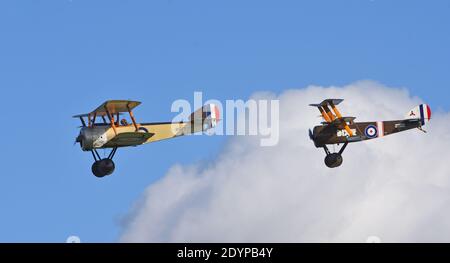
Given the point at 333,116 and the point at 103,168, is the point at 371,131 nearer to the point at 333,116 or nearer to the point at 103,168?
the point at 333,116

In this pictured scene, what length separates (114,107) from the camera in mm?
43031

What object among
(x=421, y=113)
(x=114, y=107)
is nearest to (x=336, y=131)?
(x=421, y=113)

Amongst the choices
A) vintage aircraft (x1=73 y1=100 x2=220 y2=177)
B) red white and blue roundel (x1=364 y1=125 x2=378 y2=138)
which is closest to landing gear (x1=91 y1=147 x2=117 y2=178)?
vintage aircraft (x1=73 y1=100 x2=220 y2=177)

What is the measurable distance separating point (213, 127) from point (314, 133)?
17.9 feet

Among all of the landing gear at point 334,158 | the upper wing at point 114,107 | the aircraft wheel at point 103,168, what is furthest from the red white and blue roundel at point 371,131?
the aircraft wheel at point 103,168

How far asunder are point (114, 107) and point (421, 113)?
1274 cm

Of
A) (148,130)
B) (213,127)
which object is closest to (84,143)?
(148,130)

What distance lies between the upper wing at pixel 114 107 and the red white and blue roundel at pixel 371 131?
9328mm

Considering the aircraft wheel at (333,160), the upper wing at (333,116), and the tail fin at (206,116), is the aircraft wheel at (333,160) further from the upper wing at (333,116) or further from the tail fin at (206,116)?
the tail fin at (206,116)

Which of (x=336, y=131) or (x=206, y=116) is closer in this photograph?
(x=336, y=131)
